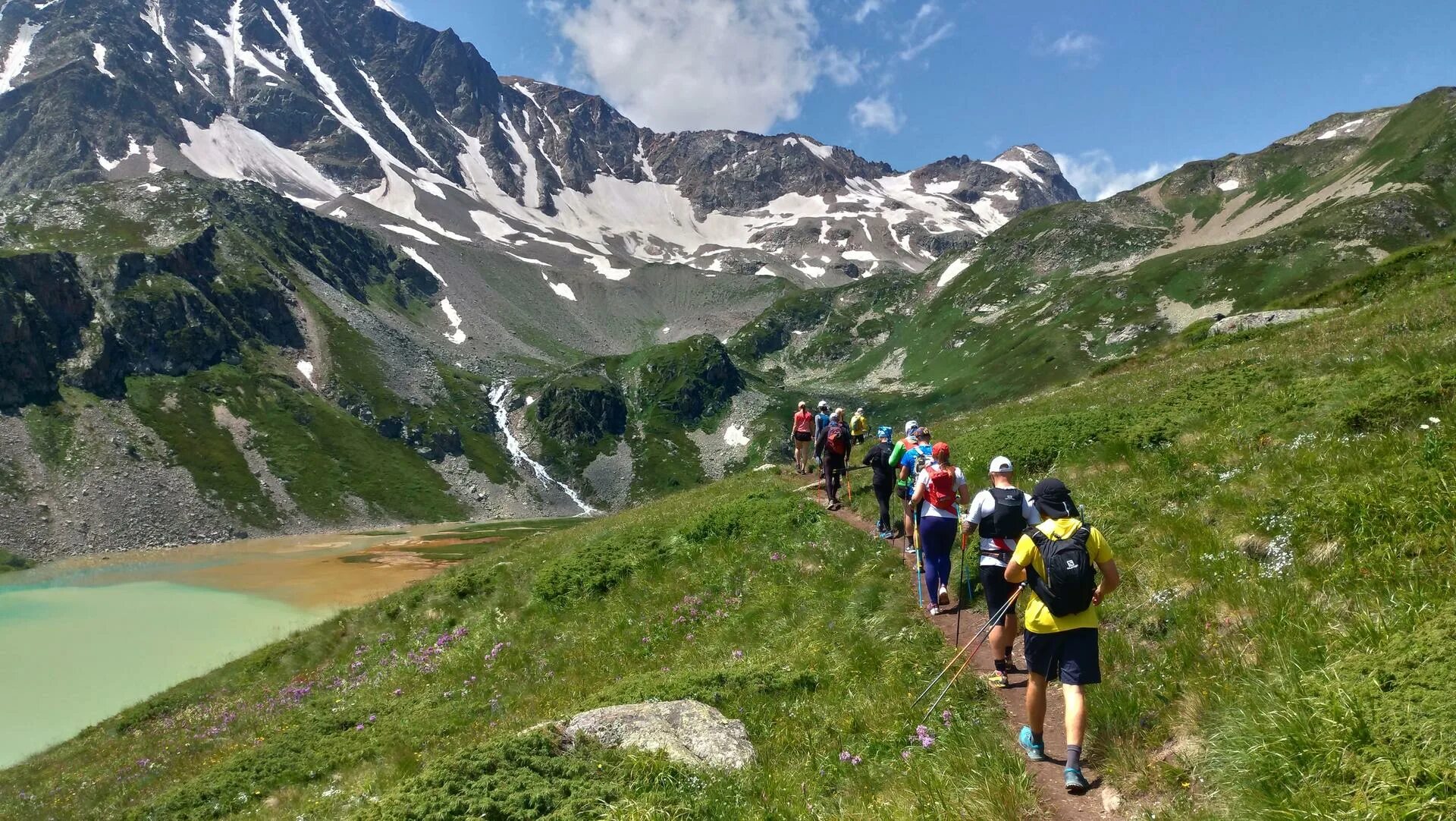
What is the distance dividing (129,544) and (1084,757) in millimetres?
161023

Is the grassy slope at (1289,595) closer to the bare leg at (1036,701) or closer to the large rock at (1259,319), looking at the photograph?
the bare leg at (1036,701)

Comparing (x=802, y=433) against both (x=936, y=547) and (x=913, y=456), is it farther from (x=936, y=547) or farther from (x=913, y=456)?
(x=936, y=547)

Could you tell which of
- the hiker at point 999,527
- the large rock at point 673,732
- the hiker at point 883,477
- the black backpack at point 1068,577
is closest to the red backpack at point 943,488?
the hiker at point 999,527

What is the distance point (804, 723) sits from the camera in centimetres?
941

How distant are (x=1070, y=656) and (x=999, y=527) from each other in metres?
3.32

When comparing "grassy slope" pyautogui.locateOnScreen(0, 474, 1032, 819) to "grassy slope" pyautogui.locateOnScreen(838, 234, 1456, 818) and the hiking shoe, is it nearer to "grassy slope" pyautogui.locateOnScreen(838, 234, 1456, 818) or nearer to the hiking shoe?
the hiking shoe

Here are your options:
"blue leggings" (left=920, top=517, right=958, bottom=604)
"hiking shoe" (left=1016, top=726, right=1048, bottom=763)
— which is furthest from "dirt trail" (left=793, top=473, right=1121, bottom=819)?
"blue leggings" (left=920, top=517, right=958, bottom=604)

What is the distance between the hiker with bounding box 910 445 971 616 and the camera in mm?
13078

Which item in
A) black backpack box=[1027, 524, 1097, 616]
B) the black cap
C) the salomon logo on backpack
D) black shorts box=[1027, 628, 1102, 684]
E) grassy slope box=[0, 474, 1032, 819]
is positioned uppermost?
the salomon logo on backpack

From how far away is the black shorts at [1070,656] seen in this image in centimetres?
738

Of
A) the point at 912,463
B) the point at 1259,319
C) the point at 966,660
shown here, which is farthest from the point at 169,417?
the point at 966,660

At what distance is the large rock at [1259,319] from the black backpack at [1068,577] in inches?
1497

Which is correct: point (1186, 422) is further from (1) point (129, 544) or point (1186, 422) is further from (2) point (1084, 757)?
(1) point (129, 544)

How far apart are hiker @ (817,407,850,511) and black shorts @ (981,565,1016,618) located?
11.3m
